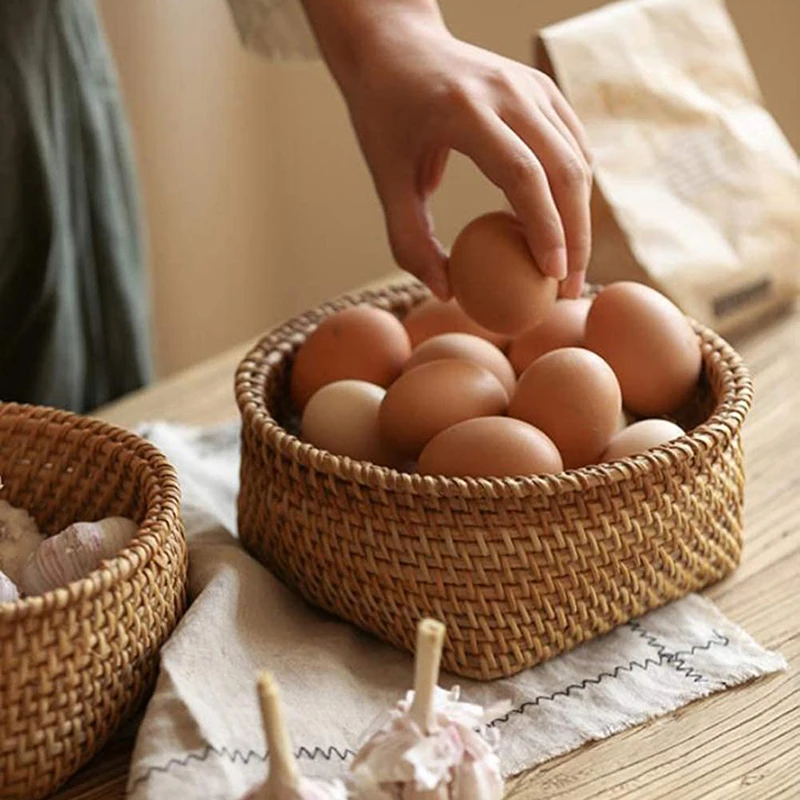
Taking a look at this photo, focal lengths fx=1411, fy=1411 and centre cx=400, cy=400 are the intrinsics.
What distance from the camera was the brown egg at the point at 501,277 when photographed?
837 mm

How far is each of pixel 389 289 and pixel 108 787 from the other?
0.43 meters

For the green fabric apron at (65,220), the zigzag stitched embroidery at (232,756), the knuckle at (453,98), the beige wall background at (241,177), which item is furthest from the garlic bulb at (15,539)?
the beige wall background at (241,177)

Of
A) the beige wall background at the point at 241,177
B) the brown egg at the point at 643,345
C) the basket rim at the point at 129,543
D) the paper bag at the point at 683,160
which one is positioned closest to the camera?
the basket rim at the point at 129,543

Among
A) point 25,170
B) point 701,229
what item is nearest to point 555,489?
point 701,229

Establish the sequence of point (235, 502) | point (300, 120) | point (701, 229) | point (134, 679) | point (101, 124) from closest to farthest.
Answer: point (134, 679), point (235, 502), point (701, 229), point (101, 124), point (300, 120)

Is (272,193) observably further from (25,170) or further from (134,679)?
(134,679)

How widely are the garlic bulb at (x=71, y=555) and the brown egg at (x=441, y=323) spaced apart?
0.30 metres

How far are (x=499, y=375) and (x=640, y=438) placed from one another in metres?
0.11

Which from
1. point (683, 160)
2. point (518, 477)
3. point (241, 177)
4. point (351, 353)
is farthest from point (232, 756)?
point (241, 177)

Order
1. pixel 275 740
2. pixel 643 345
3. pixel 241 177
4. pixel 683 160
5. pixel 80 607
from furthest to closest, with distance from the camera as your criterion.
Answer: pixel 241 177 < pixel 683 160 < pixel 643 345 < pixel 80 607 < pixel 275 740

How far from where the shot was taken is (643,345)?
0.87 meters

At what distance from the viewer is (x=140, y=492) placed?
766 millimetres

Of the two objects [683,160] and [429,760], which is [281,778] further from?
[683,160]

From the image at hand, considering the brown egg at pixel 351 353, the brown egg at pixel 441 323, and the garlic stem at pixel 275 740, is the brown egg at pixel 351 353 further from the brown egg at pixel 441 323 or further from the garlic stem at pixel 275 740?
the garlic stem at pixel 275 740
